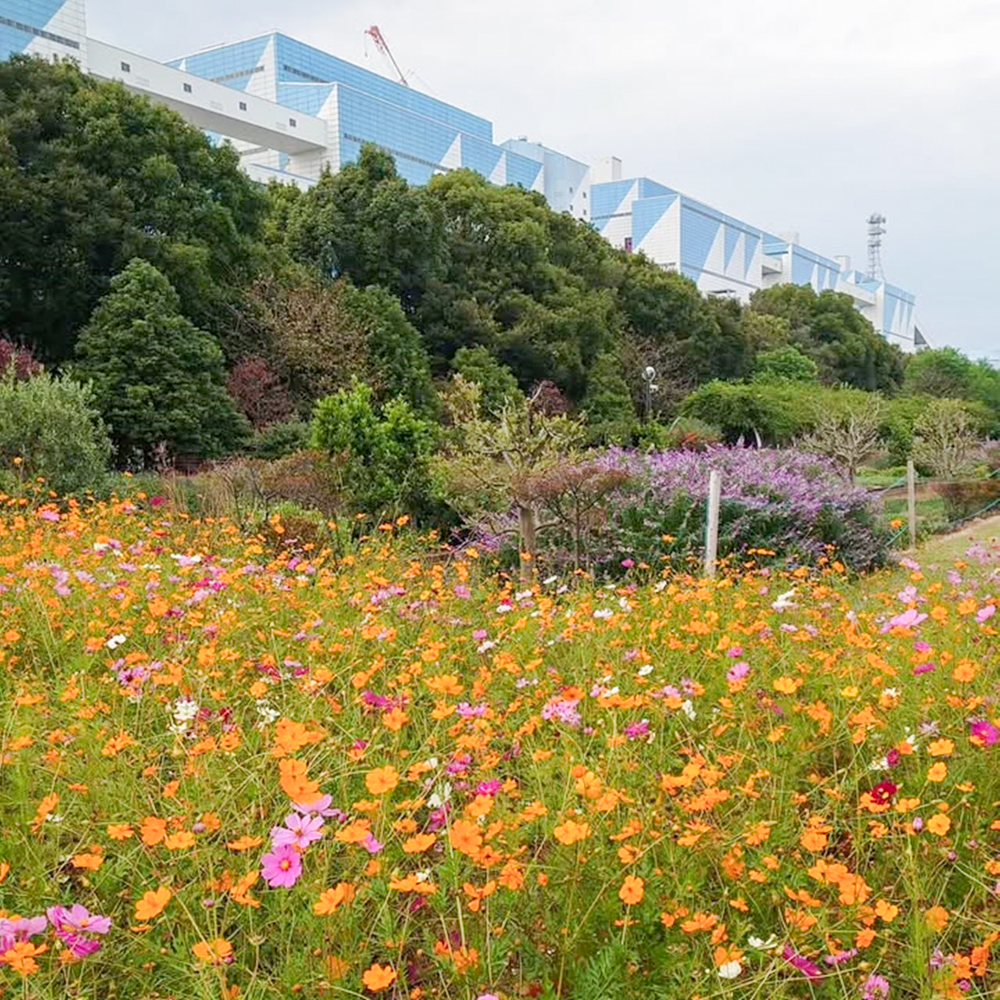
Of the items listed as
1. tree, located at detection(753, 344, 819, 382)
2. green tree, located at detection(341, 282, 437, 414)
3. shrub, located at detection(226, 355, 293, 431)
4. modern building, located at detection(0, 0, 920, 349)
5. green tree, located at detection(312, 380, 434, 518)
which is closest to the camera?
green tree, located at detection(312, 380, 434, 518)

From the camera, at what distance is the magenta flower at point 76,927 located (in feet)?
3.79

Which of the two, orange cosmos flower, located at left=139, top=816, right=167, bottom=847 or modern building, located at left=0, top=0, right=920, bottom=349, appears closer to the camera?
orange cosmos flower, located at left=139, top=816, right=167, bottom=847

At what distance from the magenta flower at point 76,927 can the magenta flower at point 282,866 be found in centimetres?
20

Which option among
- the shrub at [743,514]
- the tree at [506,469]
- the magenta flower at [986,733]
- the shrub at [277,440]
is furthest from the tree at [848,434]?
the magenta flower at [986,733]

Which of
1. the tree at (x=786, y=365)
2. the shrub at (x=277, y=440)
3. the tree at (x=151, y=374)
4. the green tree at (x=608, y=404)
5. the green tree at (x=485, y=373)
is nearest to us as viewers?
the tree at (x=151, y=374)

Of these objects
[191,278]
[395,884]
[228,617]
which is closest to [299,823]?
[395,884]

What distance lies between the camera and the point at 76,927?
46.0 inches

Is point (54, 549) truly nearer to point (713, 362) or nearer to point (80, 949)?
point (80, 949)

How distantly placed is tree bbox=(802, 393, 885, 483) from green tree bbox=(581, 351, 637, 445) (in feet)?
13.2

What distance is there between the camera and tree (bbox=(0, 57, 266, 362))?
1491 cm

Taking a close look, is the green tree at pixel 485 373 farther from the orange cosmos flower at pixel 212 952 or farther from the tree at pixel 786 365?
the orange cosmos flower at pixel 212 952

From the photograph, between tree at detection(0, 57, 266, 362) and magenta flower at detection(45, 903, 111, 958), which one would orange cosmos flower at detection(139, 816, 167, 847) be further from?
tree at detection(0, 57, 266, 362)

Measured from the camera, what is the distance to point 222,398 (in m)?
14.8

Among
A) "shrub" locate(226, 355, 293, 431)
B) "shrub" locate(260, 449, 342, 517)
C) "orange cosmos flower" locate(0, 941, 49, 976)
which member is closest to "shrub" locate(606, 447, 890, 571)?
"shrub" locate(260, 449, 342, 517)
